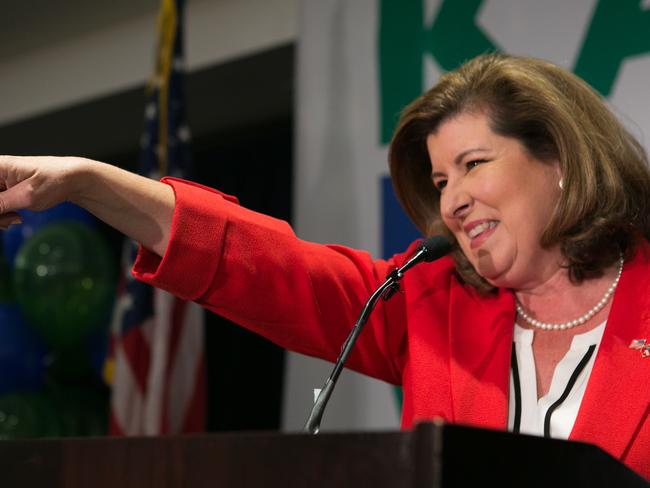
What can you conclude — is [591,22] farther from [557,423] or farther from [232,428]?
[232,428]

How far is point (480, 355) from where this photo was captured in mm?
1722

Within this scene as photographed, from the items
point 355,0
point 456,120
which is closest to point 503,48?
point 355,0

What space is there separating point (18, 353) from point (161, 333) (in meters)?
0.75

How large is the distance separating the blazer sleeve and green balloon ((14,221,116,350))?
6.75 feet

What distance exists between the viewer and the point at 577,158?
1778mm

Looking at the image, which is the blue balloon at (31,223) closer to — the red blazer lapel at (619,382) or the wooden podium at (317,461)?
the red blazer lapel at (619,382)

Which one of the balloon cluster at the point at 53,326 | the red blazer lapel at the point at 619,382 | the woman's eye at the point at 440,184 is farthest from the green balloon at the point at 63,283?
the red blazer lapel at the point at 619,382

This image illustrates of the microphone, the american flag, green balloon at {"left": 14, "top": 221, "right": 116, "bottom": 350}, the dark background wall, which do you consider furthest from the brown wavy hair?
the dark background wall

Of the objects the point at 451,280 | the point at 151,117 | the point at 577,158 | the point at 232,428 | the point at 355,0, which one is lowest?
the point at 232,428

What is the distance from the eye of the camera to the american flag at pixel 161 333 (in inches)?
134

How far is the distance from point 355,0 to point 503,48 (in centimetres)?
63

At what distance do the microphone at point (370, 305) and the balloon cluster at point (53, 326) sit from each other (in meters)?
2.28

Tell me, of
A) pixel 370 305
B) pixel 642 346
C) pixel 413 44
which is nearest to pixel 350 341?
pixel 370 305

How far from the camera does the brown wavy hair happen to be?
69.8 inches
